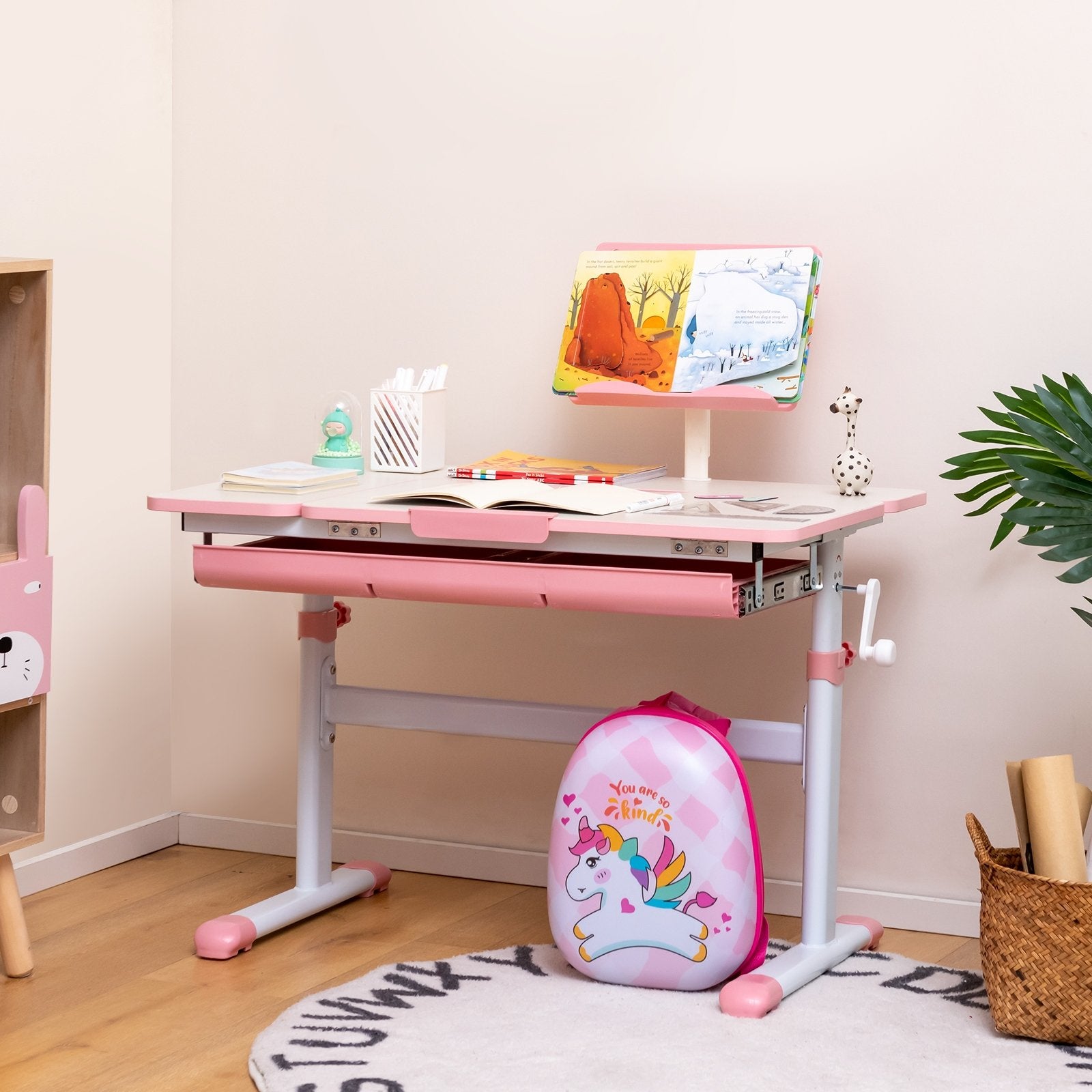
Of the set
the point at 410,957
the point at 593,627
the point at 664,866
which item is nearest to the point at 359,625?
the point at 593,627

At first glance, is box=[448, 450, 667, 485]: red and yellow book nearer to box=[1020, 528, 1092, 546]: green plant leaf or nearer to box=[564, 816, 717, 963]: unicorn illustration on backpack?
box=[564, 816, 717, 963]: unicorn illustration on backpack

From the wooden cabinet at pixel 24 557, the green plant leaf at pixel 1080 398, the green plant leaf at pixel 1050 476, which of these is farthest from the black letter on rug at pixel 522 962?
the green plant leaf at pixel 1080 398

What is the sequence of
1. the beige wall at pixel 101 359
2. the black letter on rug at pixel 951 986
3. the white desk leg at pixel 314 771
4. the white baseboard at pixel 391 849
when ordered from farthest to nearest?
the white baseboard at pixel 391 849 → the beige wall at pixel 101 359 → the white desk leg at pixel 314 771 → the black letter on rug at pixel 951 986

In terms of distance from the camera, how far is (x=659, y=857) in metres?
2.32

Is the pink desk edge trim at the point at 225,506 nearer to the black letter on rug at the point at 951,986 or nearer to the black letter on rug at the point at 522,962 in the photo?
the black letter on rug at the point at 522,962

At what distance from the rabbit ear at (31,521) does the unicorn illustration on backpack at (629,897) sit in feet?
2.95

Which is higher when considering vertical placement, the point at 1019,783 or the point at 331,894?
the point at 1019,783

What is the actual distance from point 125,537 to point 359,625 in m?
0.47

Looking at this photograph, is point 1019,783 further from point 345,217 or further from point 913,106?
point 345,217

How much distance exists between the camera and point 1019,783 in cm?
231

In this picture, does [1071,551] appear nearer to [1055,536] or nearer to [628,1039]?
[1055,536]

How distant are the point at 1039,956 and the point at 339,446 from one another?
1336 millimetres

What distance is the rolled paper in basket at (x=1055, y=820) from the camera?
223cm

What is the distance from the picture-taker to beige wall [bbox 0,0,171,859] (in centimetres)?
284
